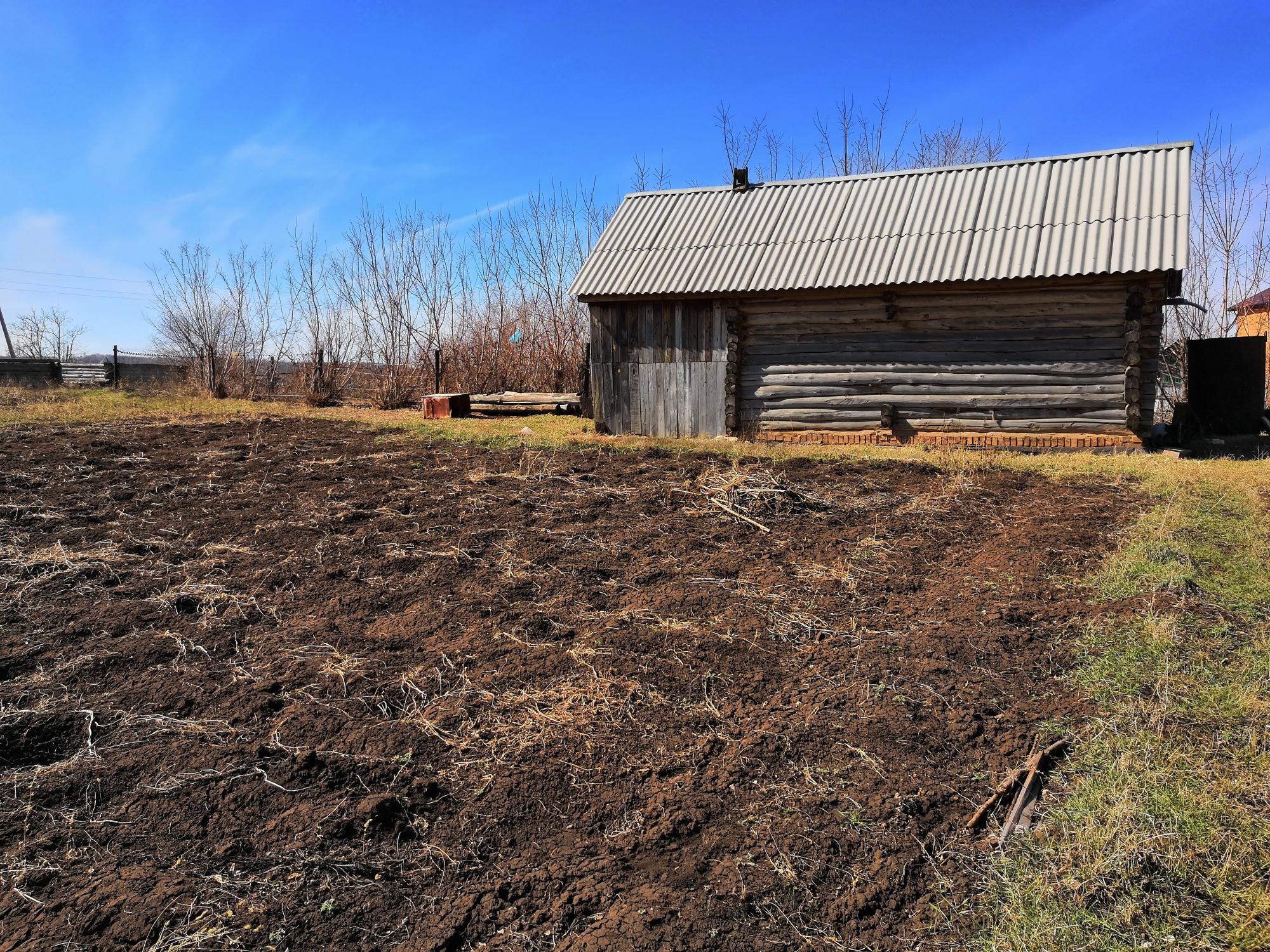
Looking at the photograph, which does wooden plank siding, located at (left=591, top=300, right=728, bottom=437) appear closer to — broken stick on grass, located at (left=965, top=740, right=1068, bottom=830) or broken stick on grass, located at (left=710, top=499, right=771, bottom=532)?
broken stick on grass, located at (left=710, top=499, right=771, bottom=532)

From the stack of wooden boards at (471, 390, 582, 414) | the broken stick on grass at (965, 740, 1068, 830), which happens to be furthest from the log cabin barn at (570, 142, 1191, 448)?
the broken stick on grass at (965, 740, 1068, 830)

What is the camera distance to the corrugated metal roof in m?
11.5

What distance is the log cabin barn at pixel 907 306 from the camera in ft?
37.5

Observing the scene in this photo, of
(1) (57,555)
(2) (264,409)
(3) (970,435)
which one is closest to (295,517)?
(1) (57,555)

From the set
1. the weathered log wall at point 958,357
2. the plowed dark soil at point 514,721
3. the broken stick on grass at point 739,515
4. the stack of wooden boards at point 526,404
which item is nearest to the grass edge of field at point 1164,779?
the plowed dark soil at point 514,721

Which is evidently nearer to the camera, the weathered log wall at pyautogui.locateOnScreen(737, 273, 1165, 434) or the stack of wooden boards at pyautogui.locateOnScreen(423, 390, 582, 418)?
the weathered log wall at pyautogui.locateOnScreen(737, 273, 1165, 434)

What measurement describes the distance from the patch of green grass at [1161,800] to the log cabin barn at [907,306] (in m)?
7.62

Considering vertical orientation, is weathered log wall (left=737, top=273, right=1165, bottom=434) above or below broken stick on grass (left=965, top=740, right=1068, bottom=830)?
above

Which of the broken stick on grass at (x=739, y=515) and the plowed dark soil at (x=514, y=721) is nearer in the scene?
the plowed dark soil at (x=514, y=721)

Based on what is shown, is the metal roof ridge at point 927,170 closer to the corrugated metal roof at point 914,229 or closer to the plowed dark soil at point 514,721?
the corrugated metal roof at point 914,229

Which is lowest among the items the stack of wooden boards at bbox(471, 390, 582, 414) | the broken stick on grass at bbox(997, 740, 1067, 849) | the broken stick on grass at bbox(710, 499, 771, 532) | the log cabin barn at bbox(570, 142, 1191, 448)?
the broken stick on grass at bbox(997, 740, 1067, 849)

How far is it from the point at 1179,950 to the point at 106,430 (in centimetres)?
1541

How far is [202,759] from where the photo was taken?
10.5 ft

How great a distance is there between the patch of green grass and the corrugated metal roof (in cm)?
818
